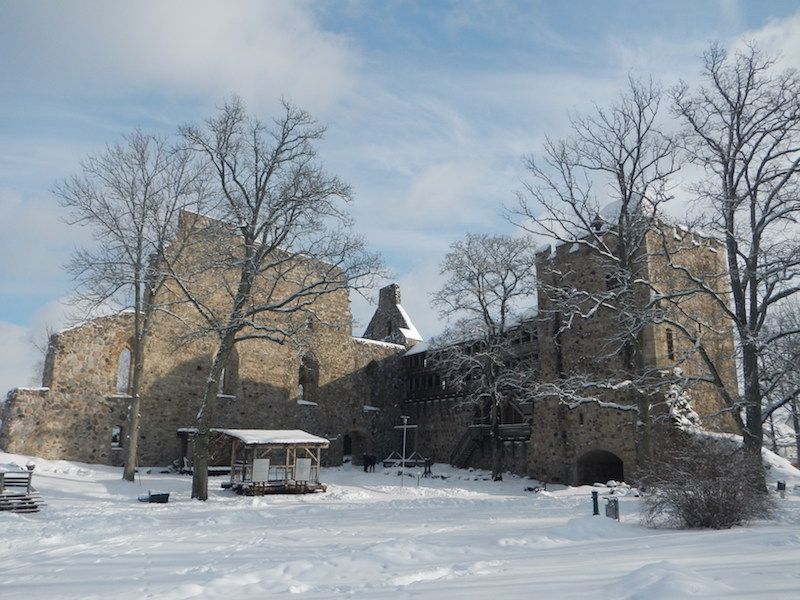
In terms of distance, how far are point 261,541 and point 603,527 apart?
5803 millimetres

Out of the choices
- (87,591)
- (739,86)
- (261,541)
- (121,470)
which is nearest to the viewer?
(87,591)

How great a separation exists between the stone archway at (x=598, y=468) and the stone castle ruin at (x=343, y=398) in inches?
2.7

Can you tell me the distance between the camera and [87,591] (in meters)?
6.38

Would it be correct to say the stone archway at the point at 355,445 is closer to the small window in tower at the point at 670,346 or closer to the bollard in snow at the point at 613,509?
the small window in tower at the point at 670,346

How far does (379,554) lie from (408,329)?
30.8 m

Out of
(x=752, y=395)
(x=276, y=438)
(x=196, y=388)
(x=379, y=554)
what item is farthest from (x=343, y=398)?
(x=379, y=554)

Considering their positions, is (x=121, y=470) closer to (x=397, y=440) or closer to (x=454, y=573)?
(x=397, y=440)

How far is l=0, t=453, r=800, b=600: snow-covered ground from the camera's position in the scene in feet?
18.9

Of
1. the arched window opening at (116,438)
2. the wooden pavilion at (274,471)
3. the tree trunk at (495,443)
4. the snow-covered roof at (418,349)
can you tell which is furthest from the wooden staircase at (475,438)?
the arched window opening at (116,438)

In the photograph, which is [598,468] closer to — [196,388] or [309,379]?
[309,379]

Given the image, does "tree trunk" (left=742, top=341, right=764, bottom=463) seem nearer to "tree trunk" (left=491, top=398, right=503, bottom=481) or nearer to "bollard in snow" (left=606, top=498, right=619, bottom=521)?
"bollard in snow" (left=606, top=498, right=619, bottom=521)

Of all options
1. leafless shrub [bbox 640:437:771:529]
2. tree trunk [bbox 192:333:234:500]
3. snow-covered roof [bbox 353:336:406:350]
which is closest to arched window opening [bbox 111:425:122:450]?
tree trunk [bbox 192:333:234:500]

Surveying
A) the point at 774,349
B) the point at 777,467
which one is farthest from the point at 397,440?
the point at 774,349

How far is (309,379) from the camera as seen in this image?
3216cm
